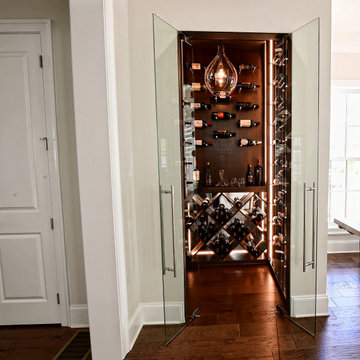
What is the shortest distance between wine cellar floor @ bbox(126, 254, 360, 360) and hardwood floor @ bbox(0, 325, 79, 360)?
0.63 m

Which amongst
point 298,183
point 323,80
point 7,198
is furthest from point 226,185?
point 7,198

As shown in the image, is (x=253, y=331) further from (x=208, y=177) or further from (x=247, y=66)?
(x=247, y=66)

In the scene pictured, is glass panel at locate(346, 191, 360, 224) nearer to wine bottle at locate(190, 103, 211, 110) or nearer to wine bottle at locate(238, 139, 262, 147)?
wine bottle at locate(238, 139, 262, 147)

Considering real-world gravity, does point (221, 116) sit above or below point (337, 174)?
above

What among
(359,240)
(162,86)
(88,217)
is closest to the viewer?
(88,217)

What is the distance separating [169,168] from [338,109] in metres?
3.11

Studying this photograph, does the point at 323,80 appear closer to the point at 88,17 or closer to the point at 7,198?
the point at 88,17

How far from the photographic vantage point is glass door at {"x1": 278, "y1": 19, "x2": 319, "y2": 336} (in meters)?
2.05

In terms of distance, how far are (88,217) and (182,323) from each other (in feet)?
4.11

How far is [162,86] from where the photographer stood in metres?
1.95

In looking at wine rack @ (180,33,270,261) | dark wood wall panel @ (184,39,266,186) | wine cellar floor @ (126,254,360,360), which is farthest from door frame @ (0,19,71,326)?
dark wood wall panel @ (184,39,266,186)

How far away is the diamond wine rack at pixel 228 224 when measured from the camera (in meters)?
3.54

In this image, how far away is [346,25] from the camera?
311 cm

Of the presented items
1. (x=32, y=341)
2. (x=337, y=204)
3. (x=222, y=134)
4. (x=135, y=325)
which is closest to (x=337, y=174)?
(x=337, y=204)
